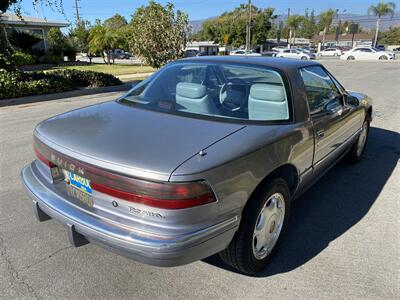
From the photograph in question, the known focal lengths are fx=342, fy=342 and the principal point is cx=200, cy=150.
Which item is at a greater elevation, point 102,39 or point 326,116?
point 102,39

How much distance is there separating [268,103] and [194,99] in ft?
2.11

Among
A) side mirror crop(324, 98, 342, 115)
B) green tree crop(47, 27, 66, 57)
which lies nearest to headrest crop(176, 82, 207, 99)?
side mirror crop(324, 98, 342, 115)

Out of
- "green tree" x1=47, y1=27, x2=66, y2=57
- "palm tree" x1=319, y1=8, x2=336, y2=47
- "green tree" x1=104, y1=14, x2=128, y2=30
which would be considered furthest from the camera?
"palm tree" x1=319, y1=8, x2=336, y2=47

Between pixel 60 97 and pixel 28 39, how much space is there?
20793mm

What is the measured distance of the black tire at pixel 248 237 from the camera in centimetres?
231

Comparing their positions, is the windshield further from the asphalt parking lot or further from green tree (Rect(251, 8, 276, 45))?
green tree (Rect(251, 8, 276, 45))

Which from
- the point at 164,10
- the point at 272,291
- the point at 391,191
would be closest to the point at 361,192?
the point at 391,191

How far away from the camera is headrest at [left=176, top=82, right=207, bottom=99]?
9.98 feet

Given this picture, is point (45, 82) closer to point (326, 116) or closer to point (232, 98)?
point (232, 98)

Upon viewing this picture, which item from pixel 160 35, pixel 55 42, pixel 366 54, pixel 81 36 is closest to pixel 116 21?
pixel 81 36

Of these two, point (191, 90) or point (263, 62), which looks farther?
point (263, 62)

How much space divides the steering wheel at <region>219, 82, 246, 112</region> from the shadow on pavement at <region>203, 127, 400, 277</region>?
4.14ft

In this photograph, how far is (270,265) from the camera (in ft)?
8.95

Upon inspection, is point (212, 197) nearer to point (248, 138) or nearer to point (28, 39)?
point (248, 138)
